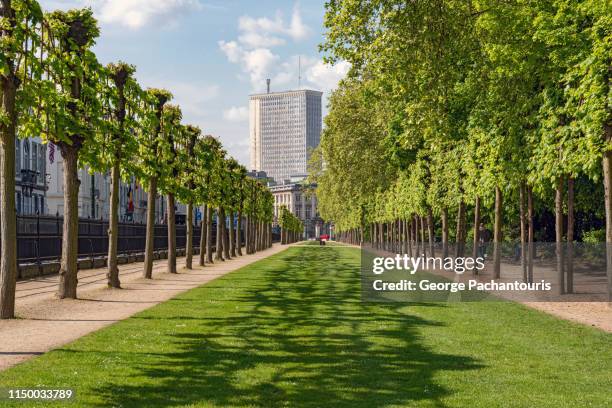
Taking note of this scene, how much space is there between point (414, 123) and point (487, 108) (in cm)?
249

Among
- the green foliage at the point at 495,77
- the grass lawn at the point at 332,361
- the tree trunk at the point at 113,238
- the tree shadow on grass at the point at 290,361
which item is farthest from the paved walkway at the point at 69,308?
the green foliage at the point at 495,77

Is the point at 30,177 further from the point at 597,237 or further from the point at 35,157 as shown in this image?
the point at 597,237

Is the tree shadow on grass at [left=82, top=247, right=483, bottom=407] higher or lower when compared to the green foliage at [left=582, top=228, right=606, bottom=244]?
lower

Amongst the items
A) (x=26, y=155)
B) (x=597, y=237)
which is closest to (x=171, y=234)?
(x=597, y=237)

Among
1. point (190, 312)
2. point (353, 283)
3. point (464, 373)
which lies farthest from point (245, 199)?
point (464, 373)

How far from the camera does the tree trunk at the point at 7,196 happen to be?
16.0 m

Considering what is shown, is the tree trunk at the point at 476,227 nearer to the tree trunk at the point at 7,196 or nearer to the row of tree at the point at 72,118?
the row of tree at the point at 72,118

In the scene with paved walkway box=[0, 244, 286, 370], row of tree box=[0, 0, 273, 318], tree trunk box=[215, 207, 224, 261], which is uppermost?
row of tree box=[0, 0, 273, 318]

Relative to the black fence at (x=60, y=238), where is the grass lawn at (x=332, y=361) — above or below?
below

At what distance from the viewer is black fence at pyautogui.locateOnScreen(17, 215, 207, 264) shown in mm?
28891

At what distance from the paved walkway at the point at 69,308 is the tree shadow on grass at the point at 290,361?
5.78ft

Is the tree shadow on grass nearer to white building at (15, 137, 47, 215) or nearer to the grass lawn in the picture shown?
the grass lawn

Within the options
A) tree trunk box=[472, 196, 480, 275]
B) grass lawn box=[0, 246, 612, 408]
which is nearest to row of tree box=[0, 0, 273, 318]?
grass lawn box=[0, 246, 612, 408]

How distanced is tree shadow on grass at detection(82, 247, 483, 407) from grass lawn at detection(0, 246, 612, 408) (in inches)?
0.7
